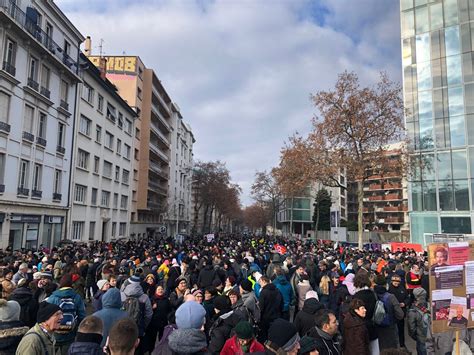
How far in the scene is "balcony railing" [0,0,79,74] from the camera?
19.7 meters

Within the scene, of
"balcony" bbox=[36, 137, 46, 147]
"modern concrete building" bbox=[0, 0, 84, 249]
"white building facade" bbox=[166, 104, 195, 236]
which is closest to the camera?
"modern concrete building" bbox=[0, 0, 84, 249]

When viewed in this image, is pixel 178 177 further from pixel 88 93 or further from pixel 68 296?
pixel 68 296

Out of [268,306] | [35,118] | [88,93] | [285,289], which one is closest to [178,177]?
[88,93]

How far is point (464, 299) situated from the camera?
4.91m

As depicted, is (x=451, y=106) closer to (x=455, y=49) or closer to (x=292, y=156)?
(x=455, y=49)

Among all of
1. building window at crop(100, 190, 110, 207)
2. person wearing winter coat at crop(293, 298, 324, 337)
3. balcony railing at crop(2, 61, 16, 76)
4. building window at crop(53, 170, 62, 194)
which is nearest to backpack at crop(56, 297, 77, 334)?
person wearing winter coat at crop(293, 298, 324, 337)

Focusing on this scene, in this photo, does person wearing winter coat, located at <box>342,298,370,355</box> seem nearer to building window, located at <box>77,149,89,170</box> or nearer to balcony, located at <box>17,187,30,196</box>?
balcony, located at <box>17,187,30,196</box>

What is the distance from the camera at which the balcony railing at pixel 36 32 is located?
776 inches

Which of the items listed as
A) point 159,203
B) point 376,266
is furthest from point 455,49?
point 159,203

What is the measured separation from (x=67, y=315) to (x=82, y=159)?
2809 cm

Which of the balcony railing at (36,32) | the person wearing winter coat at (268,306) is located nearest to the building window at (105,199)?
the balcony railing at (36,32)

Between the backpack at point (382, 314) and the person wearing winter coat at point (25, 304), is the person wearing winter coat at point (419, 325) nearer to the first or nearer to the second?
the backpack at point (382, 314)

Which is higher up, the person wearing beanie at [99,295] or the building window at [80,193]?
the building window at [80,193]

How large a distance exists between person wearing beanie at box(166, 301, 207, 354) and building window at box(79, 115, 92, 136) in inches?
1138
